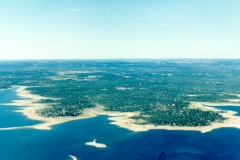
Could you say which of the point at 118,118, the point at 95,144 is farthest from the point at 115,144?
the point at 118,118

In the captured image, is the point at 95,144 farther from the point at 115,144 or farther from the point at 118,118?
the point at 118,118

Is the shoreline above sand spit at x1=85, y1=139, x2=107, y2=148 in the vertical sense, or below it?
above

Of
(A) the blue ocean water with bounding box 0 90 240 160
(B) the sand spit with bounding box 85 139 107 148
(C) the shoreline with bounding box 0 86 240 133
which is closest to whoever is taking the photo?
(A) the blue ocean water with bounding box 0 90 240 160

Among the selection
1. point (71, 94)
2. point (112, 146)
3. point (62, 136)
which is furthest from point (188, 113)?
point (71, 94)

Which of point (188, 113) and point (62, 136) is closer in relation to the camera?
point (62, 136)

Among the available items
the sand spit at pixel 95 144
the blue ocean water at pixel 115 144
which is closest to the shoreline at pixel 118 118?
the blue ocean water at pixel 115 144

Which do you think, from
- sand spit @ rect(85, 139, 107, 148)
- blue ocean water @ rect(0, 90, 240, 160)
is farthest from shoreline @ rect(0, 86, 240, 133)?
sand spit @ rect(85, 139, 107, 148)

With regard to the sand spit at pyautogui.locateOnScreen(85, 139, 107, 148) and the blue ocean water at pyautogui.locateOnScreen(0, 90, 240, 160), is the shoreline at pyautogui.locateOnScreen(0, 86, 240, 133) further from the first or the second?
the sand spit at pyautogui.locateOnScreen(85, 139, 107, 148)

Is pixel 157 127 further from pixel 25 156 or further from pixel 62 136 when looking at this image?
pixel 25 156

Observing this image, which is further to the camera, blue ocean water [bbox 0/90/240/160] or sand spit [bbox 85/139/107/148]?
sand spit [bbox 85/139/107/148]
